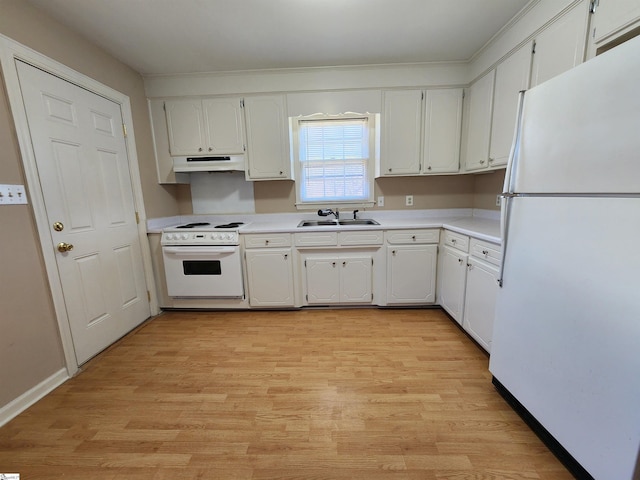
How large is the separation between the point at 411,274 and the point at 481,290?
740 millimetres

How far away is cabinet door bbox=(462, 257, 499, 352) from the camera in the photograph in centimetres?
177

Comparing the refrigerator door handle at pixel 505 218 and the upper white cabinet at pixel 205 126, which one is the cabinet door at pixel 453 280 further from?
the upper white cabinet at pixel 205 126

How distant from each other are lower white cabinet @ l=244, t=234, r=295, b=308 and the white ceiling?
1.71 m

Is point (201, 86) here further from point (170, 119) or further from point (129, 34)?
point (129, 34)

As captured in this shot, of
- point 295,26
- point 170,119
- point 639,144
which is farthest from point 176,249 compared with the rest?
point 639,144

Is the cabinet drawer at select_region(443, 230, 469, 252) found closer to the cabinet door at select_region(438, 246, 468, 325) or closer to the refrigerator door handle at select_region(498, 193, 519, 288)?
the cabinet door at select_region(438, 246, 468, 325)

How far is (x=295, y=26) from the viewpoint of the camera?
6.37 ft

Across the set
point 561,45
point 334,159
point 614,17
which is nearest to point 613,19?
point 614,17

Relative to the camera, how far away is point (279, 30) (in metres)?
1.98

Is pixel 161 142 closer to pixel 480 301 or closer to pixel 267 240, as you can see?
pixel 267 240

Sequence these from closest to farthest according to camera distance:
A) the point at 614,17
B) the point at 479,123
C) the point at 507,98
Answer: the point at 614,17 < the point at 507,98 < the point at 479,123

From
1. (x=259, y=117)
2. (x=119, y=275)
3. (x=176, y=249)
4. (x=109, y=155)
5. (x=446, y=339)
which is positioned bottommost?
(x=446, y=339)

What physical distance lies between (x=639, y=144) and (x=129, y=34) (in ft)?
10.2

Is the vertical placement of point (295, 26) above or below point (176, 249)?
above
